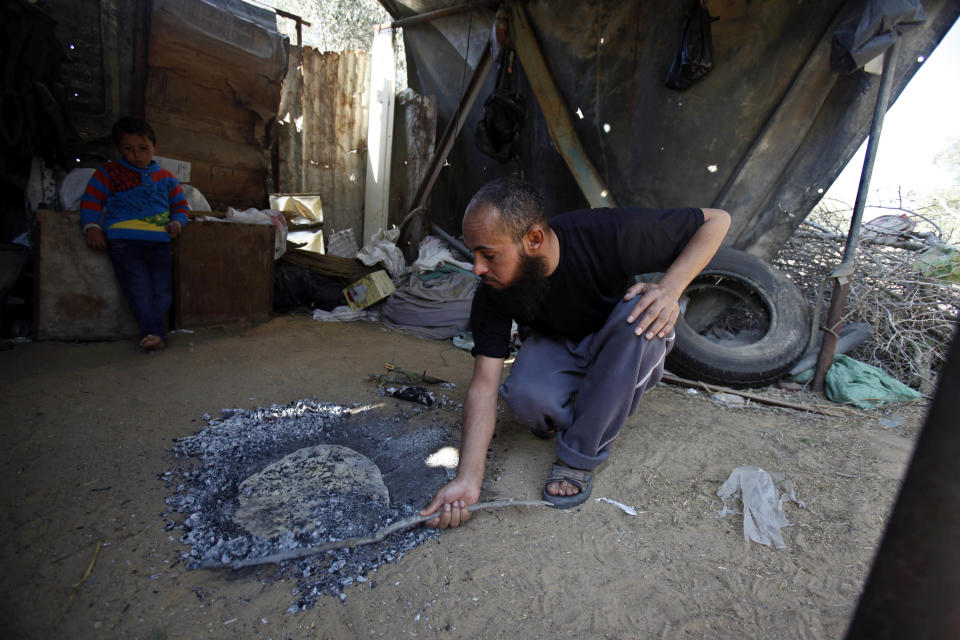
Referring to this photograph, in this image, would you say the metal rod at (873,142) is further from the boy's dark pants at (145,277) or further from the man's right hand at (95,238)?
the man's right hand at (95,238)

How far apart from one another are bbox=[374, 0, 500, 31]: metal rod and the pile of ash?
4.34 m

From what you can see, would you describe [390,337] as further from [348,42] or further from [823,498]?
[348,42]

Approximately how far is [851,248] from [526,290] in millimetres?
2544

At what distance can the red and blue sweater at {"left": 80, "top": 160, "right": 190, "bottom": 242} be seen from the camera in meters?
3.20

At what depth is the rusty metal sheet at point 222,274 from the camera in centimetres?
370

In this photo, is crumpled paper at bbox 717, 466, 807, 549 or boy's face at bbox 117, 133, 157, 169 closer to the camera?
crumpled paper at bbox 717, 466, 807, 549

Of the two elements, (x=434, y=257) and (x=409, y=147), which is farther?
(x=409, y=147)

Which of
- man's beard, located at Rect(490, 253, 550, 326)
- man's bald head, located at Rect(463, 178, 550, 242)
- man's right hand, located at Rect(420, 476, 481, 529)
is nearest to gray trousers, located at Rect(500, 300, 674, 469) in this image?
man's beard, located at Rect(490, 253, 550, 326)

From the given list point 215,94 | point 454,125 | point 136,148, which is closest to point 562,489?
point 136,148

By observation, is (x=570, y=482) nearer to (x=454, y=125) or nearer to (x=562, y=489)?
(x=562, y=489)

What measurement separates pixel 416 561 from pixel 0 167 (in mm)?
4224

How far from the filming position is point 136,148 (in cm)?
326

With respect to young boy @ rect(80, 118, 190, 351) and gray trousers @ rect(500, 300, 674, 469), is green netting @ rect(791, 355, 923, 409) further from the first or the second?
young boy @ rect(80, 118, 190, 351)

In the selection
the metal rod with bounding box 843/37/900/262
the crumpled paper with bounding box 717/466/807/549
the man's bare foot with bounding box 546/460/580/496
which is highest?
the metal rod with bounding box 843/37/900/262
